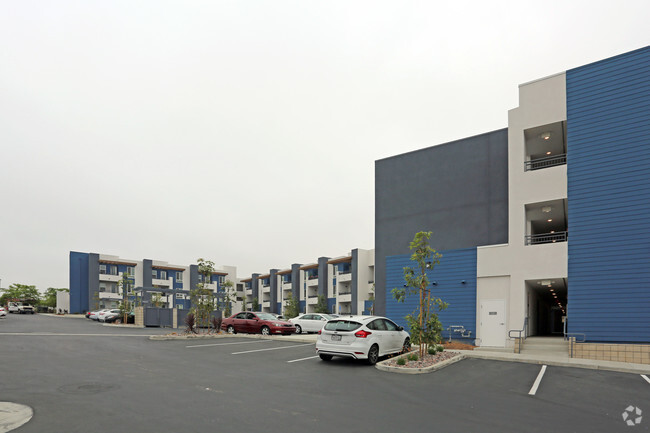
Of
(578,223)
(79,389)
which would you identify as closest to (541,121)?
(578,223)

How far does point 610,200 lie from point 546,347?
660 centimetres

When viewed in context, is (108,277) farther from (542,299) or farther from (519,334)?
(519,334)

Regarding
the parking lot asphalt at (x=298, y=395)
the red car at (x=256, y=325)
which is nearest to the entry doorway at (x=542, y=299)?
the parking lot asphalt at (x=298, y=395)

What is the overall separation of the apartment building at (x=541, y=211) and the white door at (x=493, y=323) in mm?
47

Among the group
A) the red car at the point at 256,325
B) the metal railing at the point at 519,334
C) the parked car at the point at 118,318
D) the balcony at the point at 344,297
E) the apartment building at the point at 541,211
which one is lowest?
the balcony at the point at 344,297

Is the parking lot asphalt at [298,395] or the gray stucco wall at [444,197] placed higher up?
the gray stucco wall at [444,197]

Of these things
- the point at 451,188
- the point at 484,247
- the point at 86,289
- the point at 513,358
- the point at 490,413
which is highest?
the point at 451,188

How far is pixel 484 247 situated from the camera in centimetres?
2206

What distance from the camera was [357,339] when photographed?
1421 centimetres

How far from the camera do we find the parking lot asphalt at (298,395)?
7160mm

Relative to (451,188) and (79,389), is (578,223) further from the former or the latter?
(79,389)

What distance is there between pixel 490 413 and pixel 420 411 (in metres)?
1.27

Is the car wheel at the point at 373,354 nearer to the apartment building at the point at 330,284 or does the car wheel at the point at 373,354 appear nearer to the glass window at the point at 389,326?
the glass window at the point at 389,326

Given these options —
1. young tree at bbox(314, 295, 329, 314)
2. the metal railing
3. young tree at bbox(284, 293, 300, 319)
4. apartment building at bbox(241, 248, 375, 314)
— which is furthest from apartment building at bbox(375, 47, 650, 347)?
young tree at bbox(284, 293, 300, 319)
